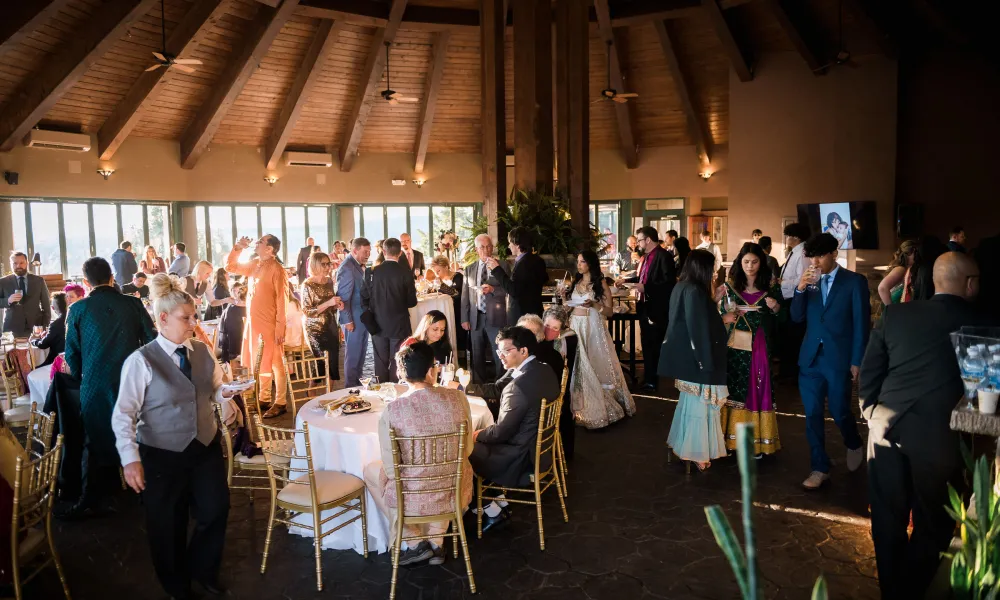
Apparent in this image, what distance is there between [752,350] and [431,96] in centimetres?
1106

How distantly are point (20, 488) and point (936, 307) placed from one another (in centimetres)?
416

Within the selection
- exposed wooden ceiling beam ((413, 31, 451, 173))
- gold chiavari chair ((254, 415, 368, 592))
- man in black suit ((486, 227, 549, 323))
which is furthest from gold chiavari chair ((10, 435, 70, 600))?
exposed wooden ceiling beam ((413, 31, 451, 173))

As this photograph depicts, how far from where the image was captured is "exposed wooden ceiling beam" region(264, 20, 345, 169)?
12320 mm

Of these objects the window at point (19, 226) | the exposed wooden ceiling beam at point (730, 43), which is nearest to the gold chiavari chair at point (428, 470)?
the exposed wooden ceiling beam at point (730, 43)

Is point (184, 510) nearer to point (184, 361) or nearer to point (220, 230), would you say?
point (184, 361)

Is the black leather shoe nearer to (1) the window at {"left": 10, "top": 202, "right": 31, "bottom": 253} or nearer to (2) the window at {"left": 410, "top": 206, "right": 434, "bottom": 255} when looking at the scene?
(1) the window at {"left": 10, "top": 202, "right": 31, "bottom": 253}

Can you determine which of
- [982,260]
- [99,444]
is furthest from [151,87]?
[982,260]

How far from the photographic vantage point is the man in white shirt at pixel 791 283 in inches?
277

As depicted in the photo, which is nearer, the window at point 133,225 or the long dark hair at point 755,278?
the long dark hair at point 755,278

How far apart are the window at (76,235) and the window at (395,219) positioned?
673 centimetres

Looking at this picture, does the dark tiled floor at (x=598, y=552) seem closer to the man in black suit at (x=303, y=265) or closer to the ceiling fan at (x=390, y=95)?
the man in black suit at (x=303, y=265)

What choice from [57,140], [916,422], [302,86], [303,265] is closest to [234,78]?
[302,86]

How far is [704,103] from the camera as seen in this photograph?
594 inches

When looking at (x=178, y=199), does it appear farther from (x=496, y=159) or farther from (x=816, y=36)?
(x=816, y=36)
